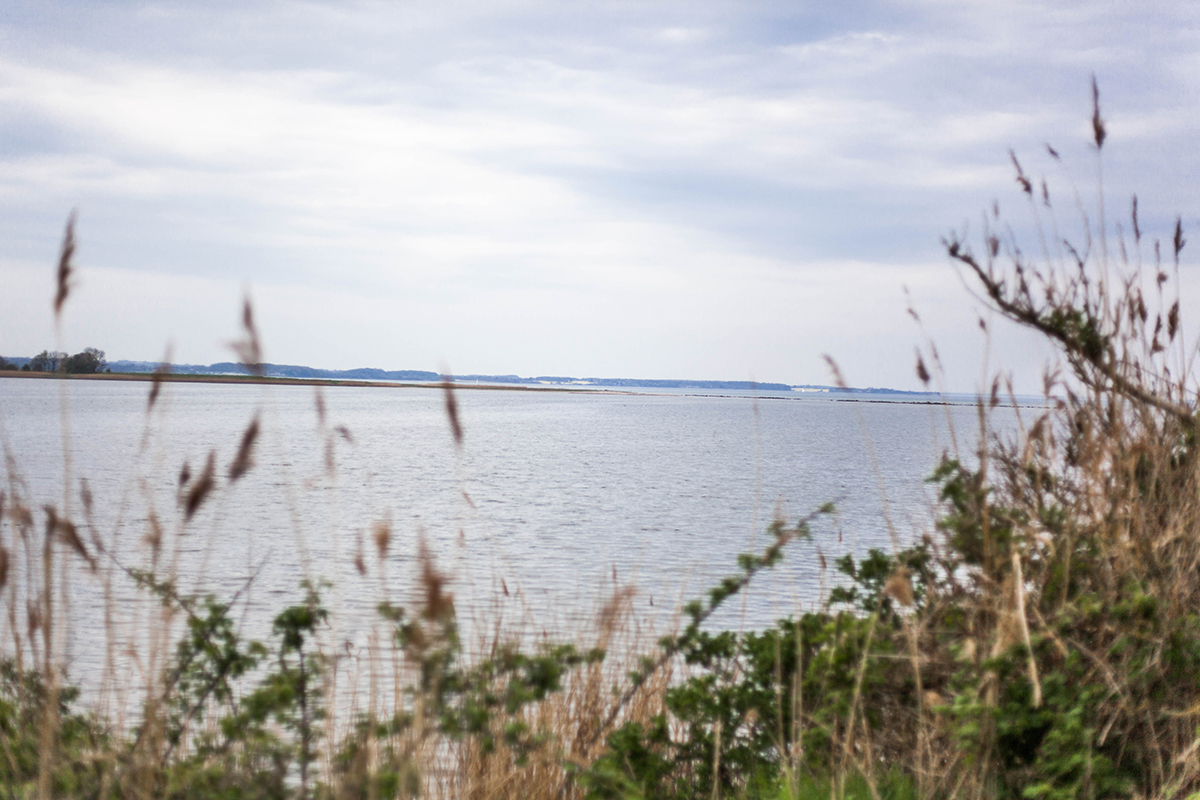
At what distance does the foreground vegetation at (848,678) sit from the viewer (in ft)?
8.40

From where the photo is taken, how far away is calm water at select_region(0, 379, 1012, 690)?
24.1 feet

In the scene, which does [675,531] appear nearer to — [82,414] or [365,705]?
[365,705]

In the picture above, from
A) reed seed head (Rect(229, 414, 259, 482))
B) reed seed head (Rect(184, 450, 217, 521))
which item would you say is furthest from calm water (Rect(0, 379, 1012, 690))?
reed seed head (Rect(184, 450, 217, 521))

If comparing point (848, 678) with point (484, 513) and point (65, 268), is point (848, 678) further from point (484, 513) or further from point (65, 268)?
point (484, 513)

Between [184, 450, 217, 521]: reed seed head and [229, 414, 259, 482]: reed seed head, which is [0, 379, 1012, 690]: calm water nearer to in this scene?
[229, 414, 259, 482]: reed seed head

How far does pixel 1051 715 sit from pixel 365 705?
15.3 ft

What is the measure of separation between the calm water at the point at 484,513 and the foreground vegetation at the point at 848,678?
0.36 metres

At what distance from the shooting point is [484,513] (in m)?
20.3

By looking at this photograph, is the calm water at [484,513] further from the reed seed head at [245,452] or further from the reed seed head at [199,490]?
the reed seed head at [199,490]

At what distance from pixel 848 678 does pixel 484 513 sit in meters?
17.1

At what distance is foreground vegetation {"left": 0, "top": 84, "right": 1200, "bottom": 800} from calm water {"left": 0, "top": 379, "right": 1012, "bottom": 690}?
1.19ft

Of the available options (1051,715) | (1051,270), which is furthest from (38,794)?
(1051,270)

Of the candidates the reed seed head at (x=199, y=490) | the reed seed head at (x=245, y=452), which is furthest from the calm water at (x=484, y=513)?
the reed seed head at (x=199, y=490)

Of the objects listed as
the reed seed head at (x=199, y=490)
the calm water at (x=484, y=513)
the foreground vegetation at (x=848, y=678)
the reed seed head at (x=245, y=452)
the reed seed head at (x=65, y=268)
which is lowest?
the calm water at (x=484, y=513)
